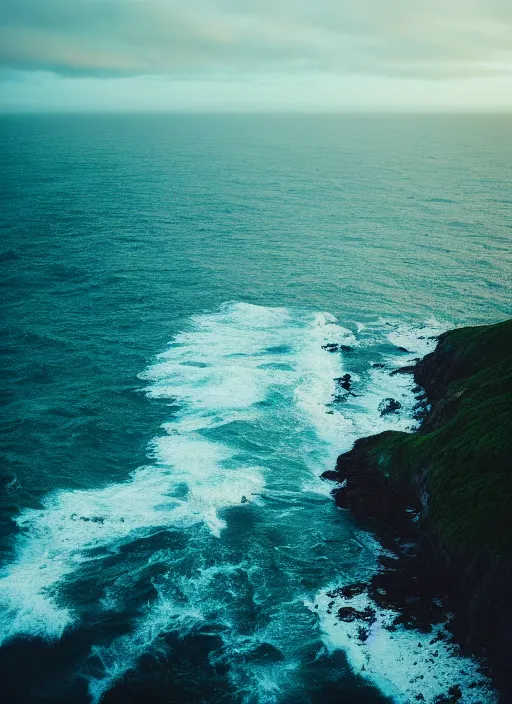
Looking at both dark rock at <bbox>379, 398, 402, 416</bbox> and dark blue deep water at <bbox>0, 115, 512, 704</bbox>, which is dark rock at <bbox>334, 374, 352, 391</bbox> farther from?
dark rock at <bbox>379, 398, 402, 416</bbox>

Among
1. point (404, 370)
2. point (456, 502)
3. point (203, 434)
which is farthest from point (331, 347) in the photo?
point (456, 502)

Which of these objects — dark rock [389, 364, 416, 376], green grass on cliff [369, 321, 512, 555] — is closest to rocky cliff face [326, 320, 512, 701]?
green grass on cliff [369, 321, 512, 555]

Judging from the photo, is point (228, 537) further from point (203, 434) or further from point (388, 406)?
point (388, 406)

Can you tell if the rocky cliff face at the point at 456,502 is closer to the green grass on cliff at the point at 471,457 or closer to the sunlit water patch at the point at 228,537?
the green grass on cliff at the point at 471,457

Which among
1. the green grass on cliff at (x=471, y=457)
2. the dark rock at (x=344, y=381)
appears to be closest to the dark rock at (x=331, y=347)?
the dark rock at (x=344, y=381)

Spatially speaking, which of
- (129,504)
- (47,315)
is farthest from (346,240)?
(129,504)

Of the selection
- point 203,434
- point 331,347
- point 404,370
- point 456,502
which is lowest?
point 203,434

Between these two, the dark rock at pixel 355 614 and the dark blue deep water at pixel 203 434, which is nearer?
the dark blue deep water at pixel 203 434
